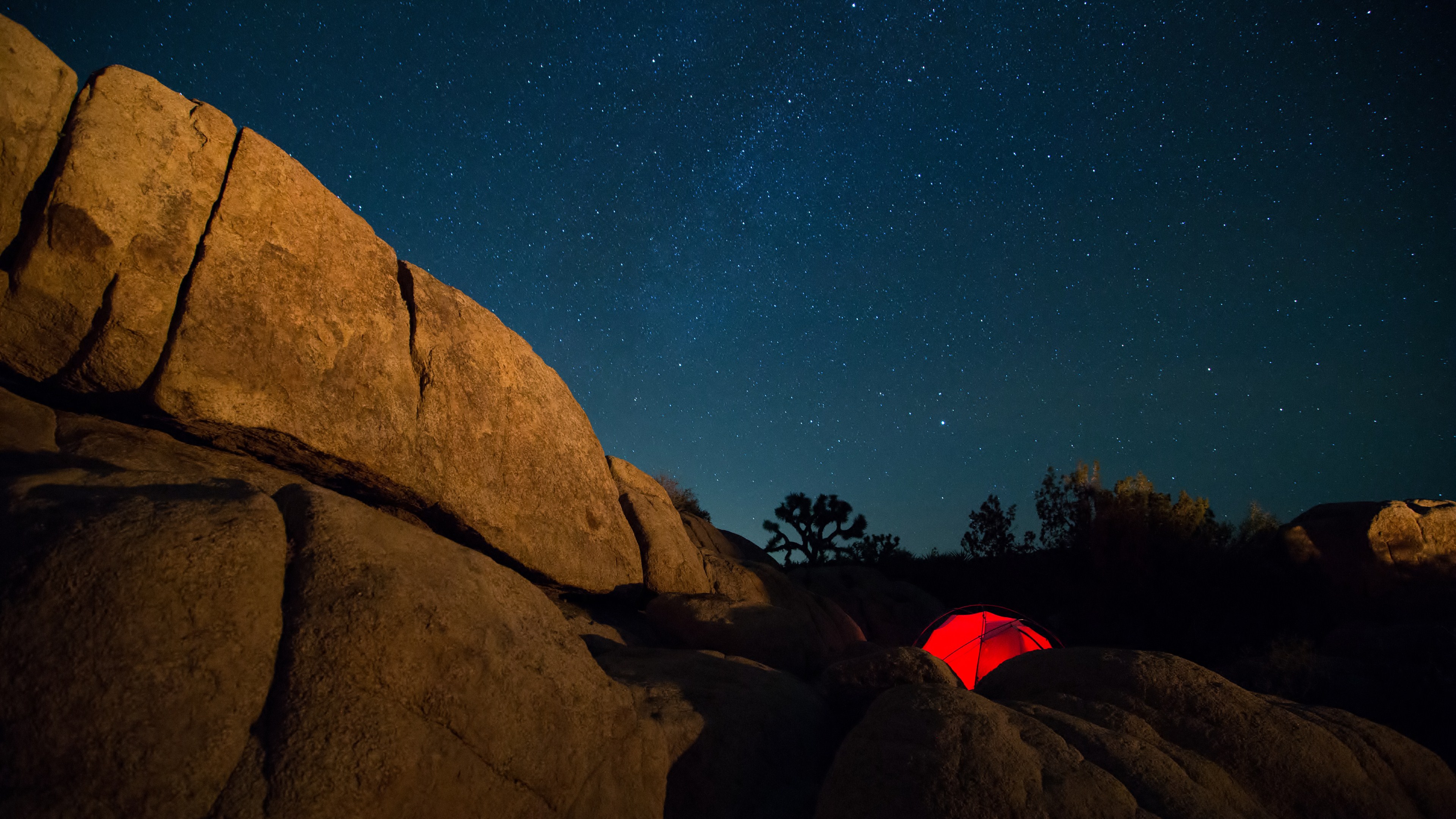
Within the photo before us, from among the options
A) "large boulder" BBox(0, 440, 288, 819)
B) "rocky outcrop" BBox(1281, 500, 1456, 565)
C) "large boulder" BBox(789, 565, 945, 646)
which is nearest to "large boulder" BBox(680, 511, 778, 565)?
"large boulder" BBox(789, 565, 945, 646)

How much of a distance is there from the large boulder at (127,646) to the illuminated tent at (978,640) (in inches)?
525

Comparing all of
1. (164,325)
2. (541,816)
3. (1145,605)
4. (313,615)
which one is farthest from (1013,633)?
(164,325)

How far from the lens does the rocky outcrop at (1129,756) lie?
4469 millimetres

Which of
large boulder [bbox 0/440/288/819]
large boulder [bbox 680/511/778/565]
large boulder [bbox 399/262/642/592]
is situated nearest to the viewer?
large boulder [bbox 0/440/288/819]

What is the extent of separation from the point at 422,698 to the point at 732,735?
3.30 m

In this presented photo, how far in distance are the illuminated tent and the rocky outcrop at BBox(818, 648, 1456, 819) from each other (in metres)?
8.14

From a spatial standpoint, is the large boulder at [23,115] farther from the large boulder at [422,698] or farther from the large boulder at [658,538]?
the large boulder at [658,538]

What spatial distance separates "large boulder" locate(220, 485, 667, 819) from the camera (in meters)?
3.27

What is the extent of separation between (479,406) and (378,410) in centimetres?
161

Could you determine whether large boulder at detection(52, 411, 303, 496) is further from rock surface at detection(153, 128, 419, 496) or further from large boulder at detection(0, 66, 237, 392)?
large boulder at detection(0, 66, 237, 392)

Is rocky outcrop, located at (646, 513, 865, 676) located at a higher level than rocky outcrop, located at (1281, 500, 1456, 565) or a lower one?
lower

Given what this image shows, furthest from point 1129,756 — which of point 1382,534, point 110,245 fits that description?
point 1382,534

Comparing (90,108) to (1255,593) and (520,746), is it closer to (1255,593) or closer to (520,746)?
(520,746)

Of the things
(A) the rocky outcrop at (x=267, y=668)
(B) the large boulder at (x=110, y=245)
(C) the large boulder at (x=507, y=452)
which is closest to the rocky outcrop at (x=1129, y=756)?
(A) the rocky outcrop at (x=267, y=668)
